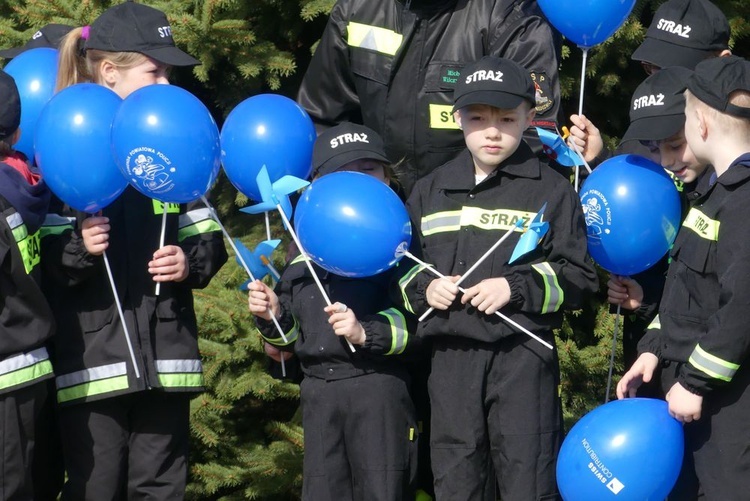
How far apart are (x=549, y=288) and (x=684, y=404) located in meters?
0.62

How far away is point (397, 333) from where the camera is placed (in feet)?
14.7

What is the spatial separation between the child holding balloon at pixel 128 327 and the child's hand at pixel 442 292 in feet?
3.26

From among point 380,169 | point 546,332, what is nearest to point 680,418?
point 546,332

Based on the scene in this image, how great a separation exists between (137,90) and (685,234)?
203 cm

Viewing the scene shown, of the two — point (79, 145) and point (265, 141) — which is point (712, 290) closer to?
point (265, 141)

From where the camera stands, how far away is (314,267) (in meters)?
4.75

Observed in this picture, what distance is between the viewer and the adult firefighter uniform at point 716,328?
3723 mm

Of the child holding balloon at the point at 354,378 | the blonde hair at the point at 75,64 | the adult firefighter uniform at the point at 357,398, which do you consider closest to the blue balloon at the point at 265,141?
the child holding balloon at the point at 354,378

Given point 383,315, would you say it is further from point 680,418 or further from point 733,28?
point 733,28

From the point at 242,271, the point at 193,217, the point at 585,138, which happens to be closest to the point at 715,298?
the point at 585,138

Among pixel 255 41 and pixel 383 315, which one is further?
pixel 255 41

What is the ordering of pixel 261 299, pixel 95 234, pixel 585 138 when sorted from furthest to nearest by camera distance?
1. pixel 585 138
2. pixel 261 299
3. pixel 95 234

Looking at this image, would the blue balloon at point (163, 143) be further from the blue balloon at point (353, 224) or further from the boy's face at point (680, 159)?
the boy's face at point (680, 159)

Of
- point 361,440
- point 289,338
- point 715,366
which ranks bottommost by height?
point 361,440
